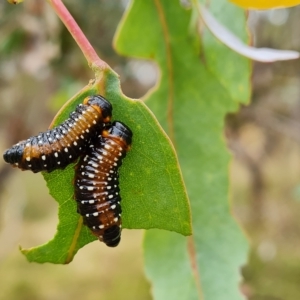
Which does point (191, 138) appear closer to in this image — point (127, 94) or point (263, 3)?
point (263, 3)

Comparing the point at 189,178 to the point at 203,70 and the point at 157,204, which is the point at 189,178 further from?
the point at 157,204

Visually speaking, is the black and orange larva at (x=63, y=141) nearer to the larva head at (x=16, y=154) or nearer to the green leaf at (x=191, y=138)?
the larva head at (x=16, y=154)

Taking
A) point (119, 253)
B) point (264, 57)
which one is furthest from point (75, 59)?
point (119, 253)

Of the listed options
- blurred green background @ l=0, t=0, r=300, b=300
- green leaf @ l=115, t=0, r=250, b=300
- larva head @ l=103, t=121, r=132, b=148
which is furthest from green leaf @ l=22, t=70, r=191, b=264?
blurred green background @ l=0, t=0, r=300, b=300

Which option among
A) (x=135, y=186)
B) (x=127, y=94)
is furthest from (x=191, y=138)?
(x=127, y=94)

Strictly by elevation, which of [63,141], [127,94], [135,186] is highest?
[63,141]
